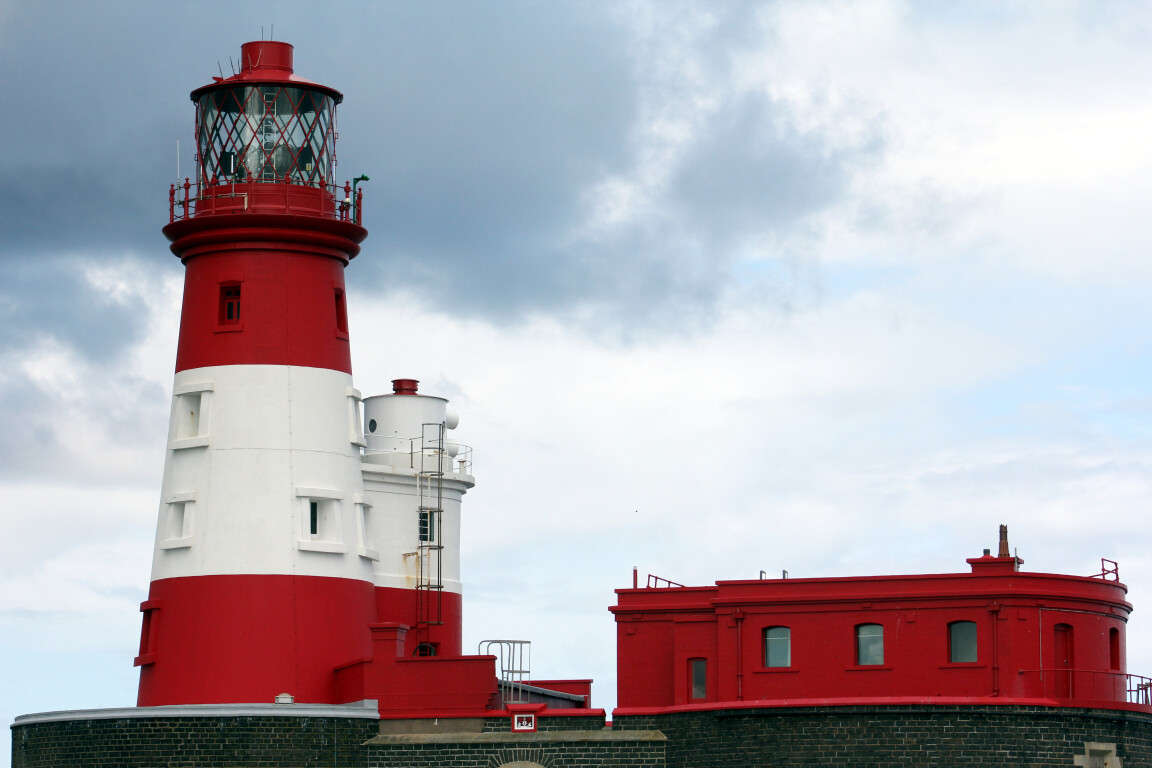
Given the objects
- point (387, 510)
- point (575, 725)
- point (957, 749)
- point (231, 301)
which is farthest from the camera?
point (387, 510)

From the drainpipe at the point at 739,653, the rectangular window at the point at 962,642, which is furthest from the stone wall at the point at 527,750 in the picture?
the rectangular window at the point at 962,642

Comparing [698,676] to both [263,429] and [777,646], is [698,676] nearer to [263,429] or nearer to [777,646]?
[777,646]

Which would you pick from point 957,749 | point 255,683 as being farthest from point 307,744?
point 957,749

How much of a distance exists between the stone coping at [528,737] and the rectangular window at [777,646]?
293 cm

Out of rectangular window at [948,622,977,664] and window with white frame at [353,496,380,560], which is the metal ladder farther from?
rectangular window at [948,622,977,664]

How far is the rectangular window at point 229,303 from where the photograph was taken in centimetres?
5141

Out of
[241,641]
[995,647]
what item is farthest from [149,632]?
[995,647]

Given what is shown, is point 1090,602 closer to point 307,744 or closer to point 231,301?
point 307,744

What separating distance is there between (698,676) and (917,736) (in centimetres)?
670

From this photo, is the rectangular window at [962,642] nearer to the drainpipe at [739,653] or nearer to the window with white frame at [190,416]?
the drainpipe at [739,653]

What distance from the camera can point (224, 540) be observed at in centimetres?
5012

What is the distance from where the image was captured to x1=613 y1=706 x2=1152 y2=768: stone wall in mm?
45406

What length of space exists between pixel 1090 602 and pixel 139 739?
65.6 feet

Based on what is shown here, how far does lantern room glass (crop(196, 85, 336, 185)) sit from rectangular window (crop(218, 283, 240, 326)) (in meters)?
2.39
